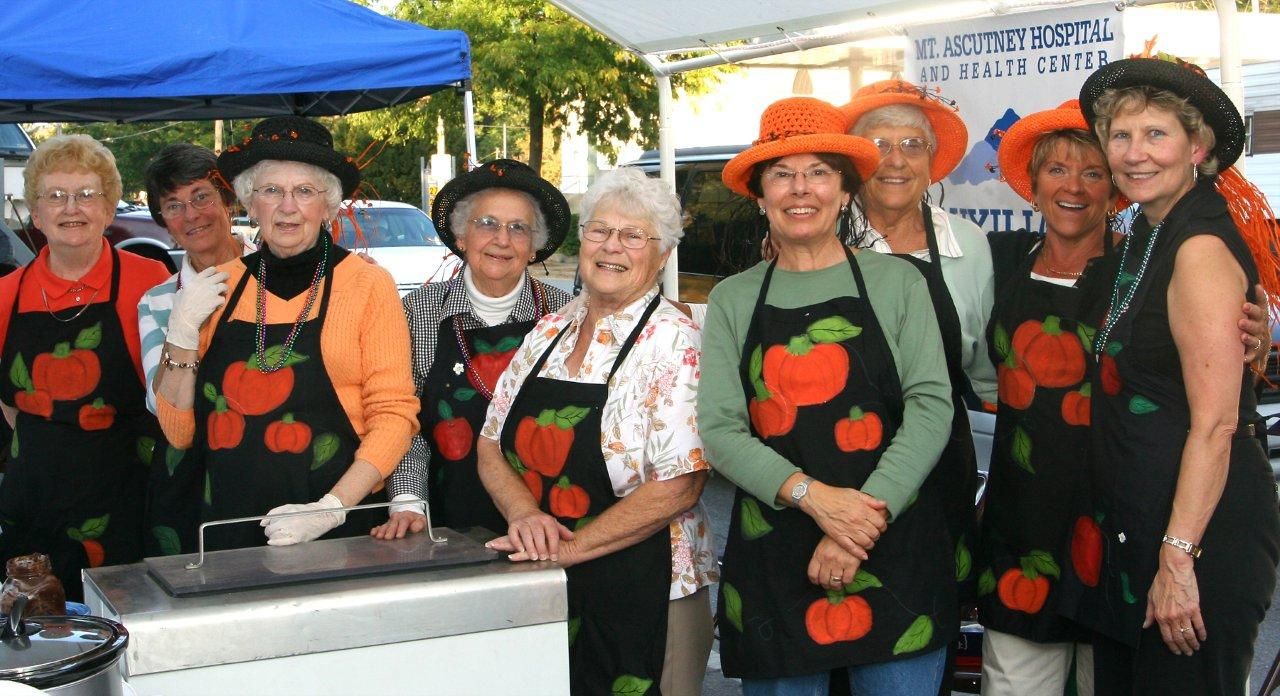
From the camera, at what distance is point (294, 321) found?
9.55 feet

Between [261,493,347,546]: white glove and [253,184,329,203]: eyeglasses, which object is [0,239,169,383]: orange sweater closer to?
[253,184,329,203]: eyeglasses

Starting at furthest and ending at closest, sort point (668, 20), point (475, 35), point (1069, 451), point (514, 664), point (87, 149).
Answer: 1. point (475, 35)
2. point (668, 20)
3. point (87, 149)
4. point (1069, 451)
5. point (514, 664)

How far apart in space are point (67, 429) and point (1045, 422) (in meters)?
2.64

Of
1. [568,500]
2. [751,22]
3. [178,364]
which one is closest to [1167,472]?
[568,500]

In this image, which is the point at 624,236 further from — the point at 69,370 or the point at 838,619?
the point at 69,370

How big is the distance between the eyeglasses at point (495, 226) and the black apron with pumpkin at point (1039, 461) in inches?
49.4

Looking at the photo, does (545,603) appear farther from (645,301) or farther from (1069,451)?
(1069,451)

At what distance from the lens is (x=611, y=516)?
2697mm

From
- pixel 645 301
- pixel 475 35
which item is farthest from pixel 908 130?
pixel 475 35

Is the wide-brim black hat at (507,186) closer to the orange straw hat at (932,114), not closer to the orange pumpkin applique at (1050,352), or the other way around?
the orange straw hat at (932,114)

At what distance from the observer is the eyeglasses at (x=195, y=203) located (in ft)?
12.7

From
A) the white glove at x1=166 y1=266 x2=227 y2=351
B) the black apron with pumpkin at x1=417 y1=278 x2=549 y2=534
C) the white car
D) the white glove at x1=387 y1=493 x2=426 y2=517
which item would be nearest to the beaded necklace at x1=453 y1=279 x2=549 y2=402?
the black apron with pumpkin at x1=417 y1=278 x2=549 y2=534

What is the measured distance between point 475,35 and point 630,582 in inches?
667

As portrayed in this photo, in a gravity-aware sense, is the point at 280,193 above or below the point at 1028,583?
above
